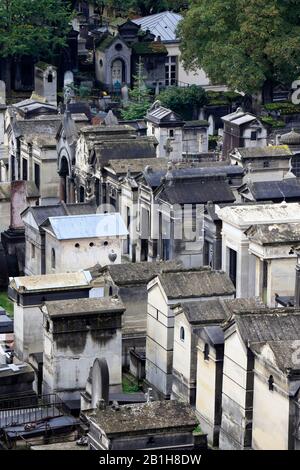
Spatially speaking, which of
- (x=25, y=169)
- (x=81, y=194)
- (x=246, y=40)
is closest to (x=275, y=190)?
(x=81, y=194)

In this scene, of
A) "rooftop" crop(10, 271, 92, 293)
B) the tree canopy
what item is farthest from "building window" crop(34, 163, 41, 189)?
the tree canopy

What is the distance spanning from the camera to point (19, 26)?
11525 centimetres

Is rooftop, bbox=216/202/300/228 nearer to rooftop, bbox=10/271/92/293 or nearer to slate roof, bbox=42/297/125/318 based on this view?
rooftop, bbox=10/271/92/293

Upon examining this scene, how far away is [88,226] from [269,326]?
17.8 m

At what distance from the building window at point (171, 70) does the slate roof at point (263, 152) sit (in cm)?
3674

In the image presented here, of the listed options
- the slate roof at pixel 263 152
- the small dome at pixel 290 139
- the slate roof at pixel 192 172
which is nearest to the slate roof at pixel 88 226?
the slate roof at pixel 192 172

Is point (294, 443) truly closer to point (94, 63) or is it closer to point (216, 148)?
point (216, 148)

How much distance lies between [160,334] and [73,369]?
333 cm

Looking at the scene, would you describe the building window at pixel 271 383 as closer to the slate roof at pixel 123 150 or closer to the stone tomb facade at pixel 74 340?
the stone tomb facade at pixel 74 340

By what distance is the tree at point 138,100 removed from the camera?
341 feet

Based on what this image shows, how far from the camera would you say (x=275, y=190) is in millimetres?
76625

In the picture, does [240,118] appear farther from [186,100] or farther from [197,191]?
[186,100]

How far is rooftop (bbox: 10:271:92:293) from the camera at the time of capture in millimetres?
69312
